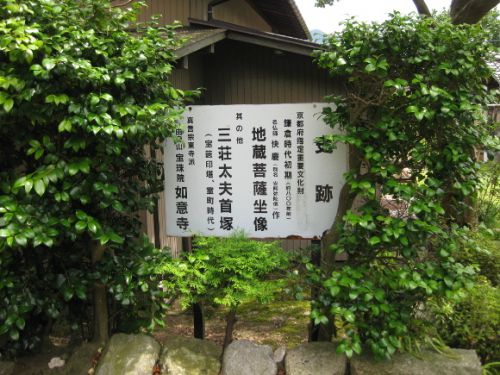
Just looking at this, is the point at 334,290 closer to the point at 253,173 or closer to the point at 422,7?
the point at 253,173

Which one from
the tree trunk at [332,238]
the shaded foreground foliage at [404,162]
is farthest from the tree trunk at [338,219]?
the shaded foreground foliage at [404,162]

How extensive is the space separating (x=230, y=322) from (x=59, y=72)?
2453 millimetres

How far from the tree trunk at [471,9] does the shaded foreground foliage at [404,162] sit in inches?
108

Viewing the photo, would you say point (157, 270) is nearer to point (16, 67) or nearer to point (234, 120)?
point (234, 120)

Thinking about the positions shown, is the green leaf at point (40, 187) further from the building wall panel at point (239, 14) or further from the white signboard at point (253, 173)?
the building wall panel at point (239, 14)

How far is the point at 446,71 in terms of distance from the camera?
3.15 m

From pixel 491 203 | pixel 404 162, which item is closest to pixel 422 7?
pixel 491 203

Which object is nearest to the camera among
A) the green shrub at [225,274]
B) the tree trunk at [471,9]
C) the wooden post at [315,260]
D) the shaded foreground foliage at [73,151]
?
the shaded foreground foliage at [73,151]

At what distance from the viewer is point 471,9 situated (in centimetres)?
566

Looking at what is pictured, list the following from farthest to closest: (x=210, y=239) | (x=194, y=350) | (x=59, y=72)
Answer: (x=210, y=239), (x=194, y=350), (x=59, y=72)

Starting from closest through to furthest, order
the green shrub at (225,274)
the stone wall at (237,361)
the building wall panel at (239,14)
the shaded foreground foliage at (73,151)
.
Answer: the shaded foreground foliage at (73,151) < the stone wall at (237,361) < the green shrub at (225,274) < the building wall panel at (239,14)

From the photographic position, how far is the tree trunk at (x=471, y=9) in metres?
5.59

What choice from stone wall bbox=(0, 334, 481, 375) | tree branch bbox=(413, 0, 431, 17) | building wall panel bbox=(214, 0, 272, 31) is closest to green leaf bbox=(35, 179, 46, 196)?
stone wall bbox=(0, 334, 481, 375)

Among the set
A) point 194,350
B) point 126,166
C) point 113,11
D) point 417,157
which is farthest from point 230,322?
point 113,11
